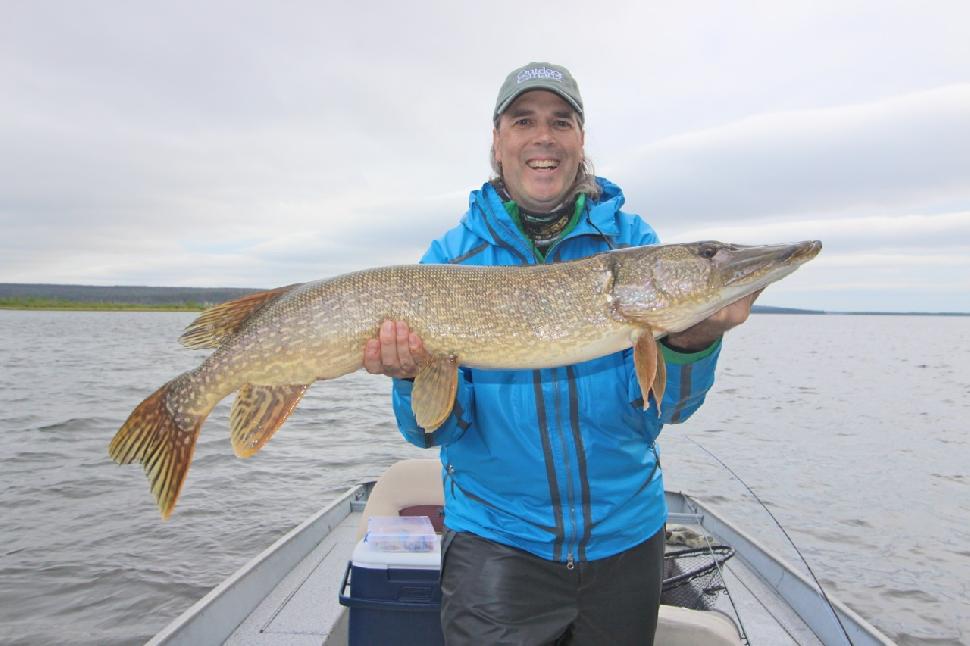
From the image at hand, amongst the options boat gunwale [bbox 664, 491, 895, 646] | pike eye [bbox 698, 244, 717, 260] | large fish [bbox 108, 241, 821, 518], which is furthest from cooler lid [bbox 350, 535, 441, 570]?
boat gunwale [bbox 664, 491, 895, 646]

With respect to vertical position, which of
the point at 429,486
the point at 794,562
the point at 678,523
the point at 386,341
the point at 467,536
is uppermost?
the point at 386,341

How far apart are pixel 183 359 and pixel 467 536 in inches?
972

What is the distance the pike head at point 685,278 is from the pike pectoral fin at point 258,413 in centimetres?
130

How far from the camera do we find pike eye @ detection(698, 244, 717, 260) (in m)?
2.44

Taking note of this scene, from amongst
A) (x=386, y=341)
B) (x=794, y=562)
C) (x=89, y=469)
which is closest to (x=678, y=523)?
(x=794, y=562)

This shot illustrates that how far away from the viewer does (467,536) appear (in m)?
2.26

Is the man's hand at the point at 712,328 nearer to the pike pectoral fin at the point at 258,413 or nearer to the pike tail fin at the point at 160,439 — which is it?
the pike pectoral fin at the point at 258,413

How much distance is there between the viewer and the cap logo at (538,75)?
2.69 metres

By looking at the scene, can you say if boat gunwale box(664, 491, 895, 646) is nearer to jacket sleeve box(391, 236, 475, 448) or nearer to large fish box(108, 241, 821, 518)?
large fish box(108, 241, 821, 518)

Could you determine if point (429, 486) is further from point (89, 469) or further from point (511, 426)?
point (89, 469)

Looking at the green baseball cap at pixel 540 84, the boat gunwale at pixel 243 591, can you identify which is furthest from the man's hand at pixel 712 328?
the boat gunwale at pixel 243 591

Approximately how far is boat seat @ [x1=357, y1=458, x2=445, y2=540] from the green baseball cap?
2280mm

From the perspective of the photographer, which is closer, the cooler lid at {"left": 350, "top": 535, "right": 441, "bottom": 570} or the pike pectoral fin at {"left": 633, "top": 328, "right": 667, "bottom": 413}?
the pike pectoral fin at {"left": 633, "top": 328, "right": 667, "bottom": 413}

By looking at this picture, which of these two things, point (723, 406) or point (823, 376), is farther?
point (823, 376)
